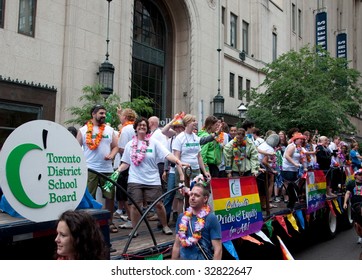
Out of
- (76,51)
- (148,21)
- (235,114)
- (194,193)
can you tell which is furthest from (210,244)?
(235,114)

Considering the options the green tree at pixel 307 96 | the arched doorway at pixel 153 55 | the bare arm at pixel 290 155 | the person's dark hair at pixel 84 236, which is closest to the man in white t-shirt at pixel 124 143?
the person's dark hair at pixel 84 236

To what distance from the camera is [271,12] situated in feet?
96.1

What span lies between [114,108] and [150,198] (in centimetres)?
711

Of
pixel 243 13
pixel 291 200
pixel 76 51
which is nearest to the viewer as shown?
pixel 291 200

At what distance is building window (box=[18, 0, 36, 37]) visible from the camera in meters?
13.4

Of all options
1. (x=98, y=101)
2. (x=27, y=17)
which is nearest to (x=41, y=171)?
(x=98, y=101)

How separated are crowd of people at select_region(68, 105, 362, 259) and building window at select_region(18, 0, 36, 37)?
7.98m

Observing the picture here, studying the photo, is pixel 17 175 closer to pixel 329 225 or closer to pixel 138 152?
pixel 138 152

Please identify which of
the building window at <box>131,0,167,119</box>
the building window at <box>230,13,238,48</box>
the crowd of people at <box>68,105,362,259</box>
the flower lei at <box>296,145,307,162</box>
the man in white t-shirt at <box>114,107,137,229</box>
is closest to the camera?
the crowd of people at <box>68,105,362,259</box>

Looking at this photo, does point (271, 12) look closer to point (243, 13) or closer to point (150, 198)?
point (243, 13)

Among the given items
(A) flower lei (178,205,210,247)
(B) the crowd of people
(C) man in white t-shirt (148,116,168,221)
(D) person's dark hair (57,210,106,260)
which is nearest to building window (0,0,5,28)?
(B) the crowd of people

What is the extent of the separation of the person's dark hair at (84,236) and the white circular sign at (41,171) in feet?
2.17

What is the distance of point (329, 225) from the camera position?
9.36m

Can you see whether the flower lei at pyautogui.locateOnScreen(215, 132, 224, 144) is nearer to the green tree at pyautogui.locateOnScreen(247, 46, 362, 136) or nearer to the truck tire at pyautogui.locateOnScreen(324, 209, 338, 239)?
the truck tire at pyautogui.locateOnScreen(324, 209, 338, 239)
